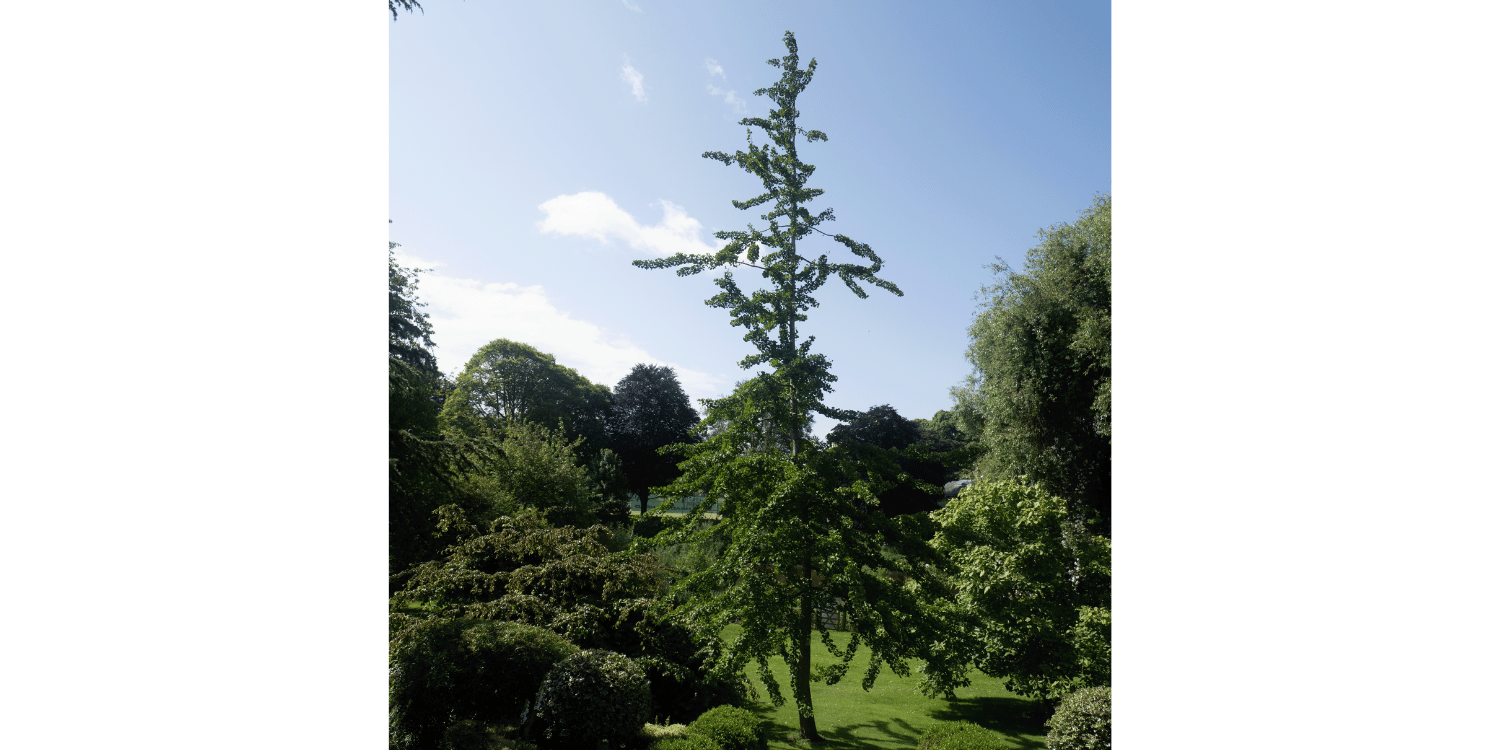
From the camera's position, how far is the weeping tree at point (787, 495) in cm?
515

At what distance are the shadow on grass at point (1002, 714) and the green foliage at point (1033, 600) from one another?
364 mm

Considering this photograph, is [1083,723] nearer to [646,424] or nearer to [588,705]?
[588,705]

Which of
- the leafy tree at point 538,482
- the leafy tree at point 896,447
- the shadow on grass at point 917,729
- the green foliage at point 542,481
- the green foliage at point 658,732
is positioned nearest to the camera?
the green foliage at point 658,732

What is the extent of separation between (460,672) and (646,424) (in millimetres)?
22707

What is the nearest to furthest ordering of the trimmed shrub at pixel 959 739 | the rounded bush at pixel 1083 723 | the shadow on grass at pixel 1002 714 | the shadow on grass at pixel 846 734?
1. the trimmed shrub at pixel 959 739
2. the rounded bush at pixel 1083 723
3. the shadow on grass at pixel 846 734
4. the shadow on grass at pixel 1002 714

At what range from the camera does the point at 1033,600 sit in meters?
6.77

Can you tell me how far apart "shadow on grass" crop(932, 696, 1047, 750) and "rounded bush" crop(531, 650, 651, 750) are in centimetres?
351

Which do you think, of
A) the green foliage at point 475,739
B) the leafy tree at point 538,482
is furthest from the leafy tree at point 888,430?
the green foliage at point 475,739

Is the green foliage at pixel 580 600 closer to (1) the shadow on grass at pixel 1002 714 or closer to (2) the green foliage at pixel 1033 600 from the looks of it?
(1) the shadow on grass at pixel 1002 714

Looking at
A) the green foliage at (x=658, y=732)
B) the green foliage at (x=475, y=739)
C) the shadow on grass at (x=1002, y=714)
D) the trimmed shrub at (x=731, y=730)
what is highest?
the trimmed shrub at (x=731, y=730)

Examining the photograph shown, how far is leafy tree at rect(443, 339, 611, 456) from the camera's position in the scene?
25734 millimetres
